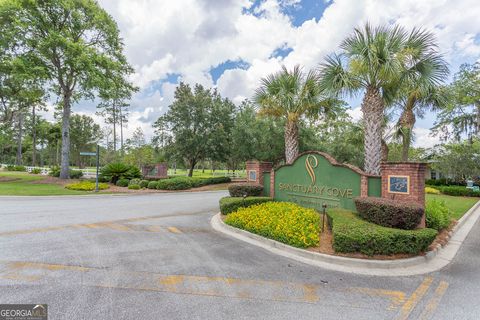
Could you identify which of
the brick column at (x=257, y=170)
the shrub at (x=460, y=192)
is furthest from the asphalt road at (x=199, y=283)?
the shrub at (x=460, y=192)

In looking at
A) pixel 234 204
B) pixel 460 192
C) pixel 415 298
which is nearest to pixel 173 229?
pixel 234 204

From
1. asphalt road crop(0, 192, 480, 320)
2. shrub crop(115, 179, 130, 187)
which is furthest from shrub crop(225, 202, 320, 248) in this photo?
shrub crop(115, 179, 130, 187)

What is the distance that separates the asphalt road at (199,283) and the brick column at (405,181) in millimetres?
1531

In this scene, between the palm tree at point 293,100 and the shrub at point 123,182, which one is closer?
the palm tree at point 293,100

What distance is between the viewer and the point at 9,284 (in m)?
3.50

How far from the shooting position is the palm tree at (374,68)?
6.85 m

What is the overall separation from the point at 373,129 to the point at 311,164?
218cm

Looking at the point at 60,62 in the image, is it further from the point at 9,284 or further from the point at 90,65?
the point at 9,284

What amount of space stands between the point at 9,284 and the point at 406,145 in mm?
18198

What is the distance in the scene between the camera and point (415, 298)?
344cm

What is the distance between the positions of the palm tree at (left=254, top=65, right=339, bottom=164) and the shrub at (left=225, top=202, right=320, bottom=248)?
311 cm

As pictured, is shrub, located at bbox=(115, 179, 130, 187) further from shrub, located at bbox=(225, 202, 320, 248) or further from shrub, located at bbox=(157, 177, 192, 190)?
shrub, located at bbox=(225, 202, 320, 248)

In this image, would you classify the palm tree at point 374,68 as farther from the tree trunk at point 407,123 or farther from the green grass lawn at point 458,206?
the tree trunk at point 407,123

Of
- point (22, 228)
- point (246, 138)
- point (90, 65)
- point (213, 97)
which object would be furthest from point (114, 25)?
point (22, 228)
